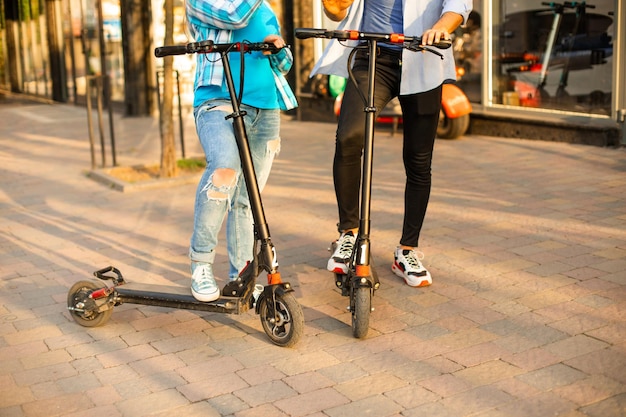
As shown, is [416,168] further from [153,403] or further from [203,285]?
[153,403]

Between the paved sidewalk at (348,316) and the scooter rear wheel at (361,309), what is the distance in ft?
0.24

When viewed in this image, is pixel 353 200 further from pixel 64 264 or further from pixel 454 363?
pixel 64 264

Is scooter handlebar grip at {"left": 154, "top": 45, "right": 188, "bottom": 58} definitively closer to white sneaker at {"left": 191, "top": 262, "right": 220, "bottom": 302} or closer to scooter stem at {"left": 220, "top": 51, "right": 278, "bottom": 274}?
scooter stem at {"left": 220, "top": 51, "right": 278, "bottom": 274}

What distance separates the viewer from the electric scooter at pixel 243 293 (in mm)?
3754

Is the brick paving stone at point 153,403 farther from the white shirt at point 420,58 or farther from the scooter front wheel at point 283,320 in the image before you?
the white shirt at point 420,58

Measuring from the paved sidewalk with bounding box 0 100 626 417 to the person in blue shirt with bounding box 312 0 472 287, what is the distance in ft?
0.79

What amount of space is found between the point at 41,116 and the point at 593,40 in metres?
9.89

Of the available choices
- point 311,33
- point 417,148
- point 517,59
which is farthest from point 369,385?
Result: point 517,59

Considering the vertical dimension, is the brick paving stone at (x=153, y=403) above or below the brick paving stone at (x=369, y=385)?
below

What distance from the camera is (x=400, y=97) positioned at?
14.9 feet

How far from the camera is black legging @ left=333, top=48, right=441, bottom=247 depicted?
4.44 metres

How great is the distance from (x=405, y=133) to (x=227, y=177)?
3.75ft

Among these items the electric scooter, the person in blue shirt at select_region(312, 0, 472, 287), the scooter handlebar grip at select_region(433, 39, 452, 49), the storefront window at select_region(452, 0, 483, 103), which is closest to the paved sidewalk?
the electric scooter

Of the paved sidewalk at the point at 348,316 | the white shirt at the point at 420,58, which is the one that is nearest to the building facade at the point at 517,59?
the paved sidewalk at the point at 348,316
